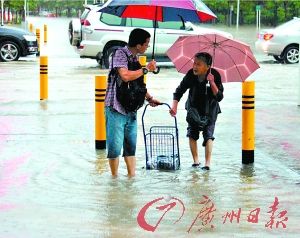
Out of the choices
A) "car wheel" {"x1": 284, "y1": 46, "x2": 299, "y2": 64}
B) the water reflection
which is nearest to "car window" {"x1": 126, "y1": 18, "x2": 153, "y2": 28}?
"car wheel" {"x1": 284, "y1": 46, "x2": 299, "y2": 64}

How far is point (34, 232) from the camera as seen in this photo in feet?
20.4

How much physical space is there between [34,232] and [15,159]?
3.19 m

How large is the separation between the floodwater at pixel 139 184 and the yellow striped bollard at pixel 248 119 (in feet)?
0.54

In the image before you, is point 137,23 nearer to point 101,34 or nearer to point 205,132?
point 101,34

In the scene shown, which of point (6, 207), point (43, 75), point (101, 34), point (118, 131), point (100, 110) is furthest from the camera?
point (101, 34)

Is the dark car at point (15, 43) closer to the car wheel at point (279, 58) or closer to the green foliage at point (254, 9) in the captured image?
the car wheel at point (279, 58)

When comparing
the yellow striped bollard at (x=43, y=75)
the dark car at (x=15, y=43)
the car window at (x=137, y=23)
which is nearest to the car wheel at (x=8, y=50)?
the dark car at (x=15, y=43)

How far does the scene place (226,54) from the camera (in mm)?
8805

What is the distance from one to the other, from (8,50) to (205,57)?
1616cm

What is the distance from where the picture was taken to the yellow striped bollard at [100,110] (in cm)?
941

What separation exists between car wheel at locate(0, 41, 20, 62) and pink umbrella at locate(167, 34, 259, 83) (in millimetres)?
15469

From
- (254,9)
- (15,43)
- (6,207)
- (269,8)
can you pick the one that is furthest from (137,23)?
(254,9)

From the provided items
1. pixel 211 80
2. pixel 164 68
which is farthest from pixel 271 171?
pixel 164 68

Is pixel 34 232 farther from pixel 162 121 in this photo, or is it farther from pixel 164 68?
pixel 164 68
